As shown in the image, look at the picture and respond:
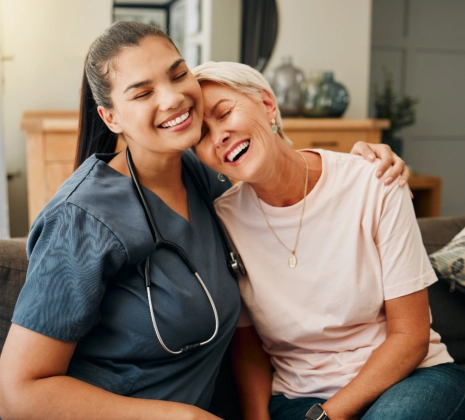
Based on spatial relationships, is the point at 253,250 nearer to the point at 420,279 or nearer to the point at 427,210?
the point at 420,279

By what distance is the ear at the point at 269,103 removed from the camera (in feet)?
4.83

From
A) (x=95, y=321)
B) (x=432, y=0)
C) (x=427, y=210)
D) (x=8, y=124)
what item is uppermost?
(x=432, y=0)

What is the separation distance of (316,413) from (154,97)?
78 centimetres

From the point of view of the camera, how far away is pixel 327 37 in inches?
157

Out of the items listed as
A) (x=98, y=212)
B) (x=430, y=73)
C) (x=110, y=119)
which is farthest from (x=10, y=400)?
(x=430, y=73)

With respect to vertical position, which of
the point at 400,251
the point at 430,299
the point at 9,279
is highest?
the point at 400,251

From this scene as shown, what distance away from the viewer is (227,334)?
4.45 ft

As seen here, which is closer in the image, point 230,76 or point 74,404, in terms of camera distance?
point 74,404

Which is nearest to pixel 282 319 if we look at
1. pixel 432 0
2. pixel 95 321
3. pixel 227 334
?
pixel 227 334

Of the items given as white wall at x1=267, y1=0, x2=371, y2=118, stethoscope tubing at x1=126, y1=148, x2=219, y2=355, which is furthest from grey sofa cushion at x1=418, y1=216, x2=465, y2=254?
white wall at x1=267, y1=0, x2=371, y2=118

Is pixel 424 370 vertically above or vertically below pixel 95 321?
below

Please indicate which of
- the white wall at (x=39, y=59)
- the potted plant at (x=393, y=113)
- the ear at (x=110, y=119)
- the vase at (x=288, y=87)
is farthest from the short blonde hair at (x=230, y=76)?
the potted plant at (x=393, y=113)

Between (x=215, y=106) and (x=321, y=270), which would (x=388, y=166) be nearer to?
(x=321, y=270)

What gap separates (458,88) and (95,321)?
4788 mm
